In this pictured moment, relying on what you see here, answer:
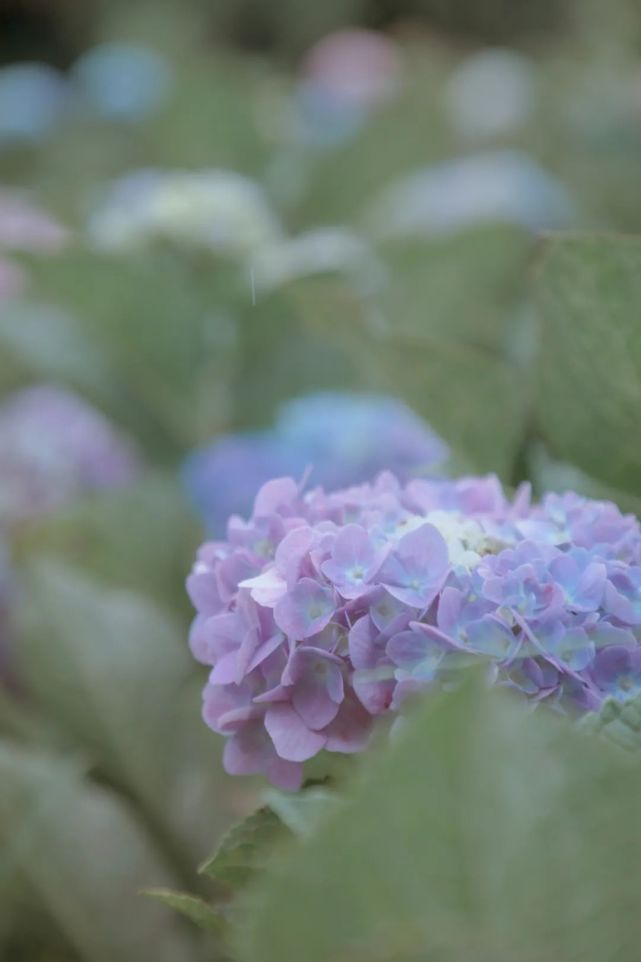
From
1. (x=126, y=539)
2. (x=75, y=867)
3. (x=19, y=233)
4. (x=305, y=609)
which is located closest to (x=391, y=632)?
(x=305, y=609)

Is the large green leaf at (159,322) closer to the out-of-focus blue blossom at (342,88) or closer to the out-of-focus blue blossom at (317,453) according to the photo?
the out-of-focus blue blossom at (317,453)

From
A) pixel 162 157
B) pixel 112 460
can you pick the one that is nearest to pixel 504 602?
pixel 112 460

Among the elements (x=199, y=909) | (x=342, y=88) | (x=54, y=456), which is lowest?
(x=342, y=88)

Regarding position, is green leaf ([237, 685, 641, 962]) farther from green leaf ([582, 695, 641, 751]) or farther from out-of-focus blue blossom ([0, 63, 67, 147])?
out-of-focus blue blossom ([0, 63, 67, 147])

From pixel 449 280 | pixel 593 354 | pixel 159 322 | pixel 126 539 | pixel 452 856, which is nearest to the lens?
pixel 452 856

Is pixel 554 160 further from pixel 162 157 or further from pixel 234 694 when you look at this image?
pixel 234 694

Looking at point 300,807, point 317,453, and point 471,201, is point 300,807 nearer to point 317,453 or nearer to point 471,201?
point 317,453

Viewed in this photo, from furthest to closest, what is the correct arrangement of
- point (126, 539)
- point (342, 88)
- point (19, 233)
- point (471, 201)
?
point (342, 88), point (471, 201), point (19, 233), point (126, 539)
